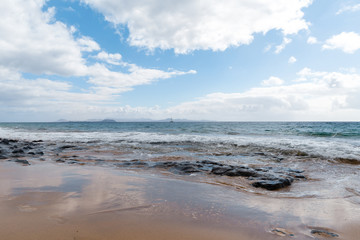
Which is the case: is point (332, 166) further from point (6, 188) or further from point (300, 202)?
point (6, 188)

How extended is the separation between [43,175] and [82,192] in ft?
7.19

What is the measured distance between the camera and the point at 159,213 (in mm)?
3092

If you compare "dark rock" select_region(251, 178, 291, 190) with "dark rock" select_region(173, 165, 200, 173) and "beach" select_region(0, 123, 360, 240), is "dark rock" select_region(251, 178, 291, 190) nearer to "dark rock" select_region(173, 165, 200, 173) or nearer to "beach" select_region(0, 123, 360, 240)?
"beach" select_region(0, 123, 360, 240)

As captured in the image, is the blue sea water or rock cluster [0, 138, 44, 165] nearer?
rock cluster [0, 138, 44, 165]

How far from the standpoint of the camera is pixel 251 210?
337 cm

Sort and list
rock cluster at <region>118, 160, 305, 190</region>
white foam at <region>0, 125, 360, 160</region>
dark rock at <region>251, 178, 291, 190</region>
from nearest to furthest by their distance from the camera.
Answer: dark rock at <region>251, 178, 291, 190</region> < rock cluster at <region>118, 160, 305, 190</region> < white foam at <region>0, 125, 360, 160</region>

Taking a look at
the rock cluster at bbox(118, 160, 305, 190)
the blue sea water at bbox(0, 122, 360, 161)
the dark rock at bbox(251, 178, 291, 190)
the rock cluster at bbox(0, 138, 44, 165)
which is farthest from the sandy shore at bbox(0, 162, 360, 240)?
the blue sea water at bbox(0, 122, 360, 161)

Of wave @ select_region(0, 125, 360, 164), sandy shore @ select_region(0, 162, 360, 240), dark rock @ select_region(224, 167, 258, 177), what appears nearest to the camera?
sandy shore @ select_region(0, 162, 360, 240)

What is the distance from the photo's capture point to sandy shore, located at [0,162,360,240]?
2490 mm

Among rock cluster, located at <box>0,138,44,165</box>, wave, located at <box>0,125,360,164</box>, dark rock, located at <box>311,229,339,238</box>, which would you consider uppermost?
dark rock, located at <box>311,229,339,238</box>

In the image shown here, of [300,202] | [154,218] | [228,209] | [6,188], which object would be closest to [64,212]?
[154,218]

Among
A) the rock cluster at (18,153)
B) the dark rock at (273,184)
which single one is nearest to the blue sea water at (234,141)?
the rock cluster at (18,153)

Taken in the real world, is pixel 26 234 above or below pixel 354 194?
above

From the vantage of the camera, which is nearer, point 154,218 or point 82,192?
point 154,218
